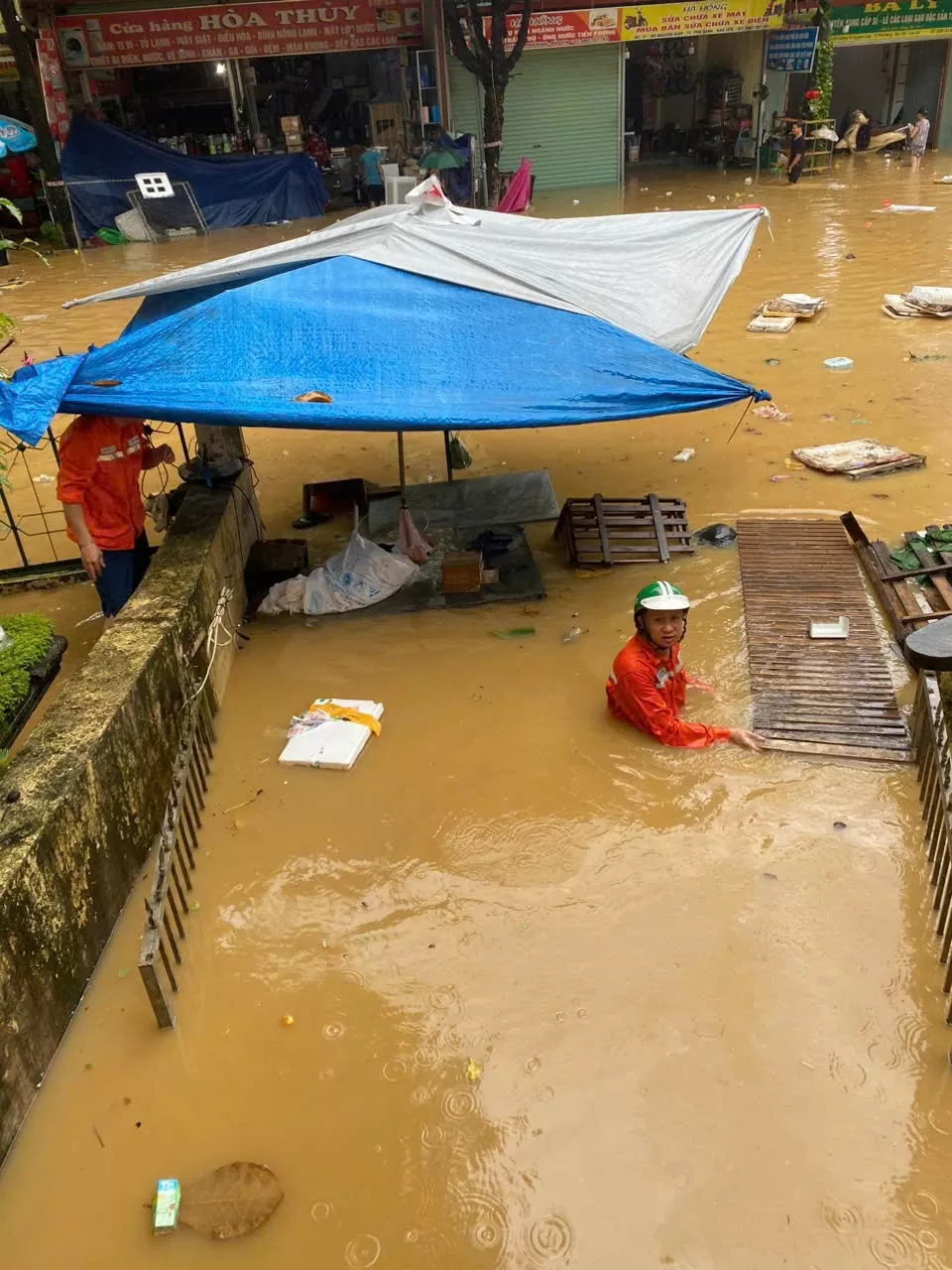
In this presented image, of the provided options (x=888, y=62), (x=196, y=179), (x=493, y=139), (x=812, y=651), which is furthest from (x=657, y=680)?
(x=888, y=62)

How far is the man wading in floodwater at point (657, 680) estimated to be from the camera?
450cm

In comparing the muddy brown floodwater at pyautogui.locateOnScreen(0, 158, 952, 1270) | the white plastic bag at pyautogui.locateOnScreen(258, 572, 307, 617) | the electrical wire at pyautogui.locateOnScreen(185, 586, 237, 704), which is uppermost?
→ the electrical wire at pyautogui.locateOnScreen(185, 586, 237, 704)

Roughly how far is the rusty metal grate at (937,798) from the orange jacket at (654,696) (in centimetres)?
91

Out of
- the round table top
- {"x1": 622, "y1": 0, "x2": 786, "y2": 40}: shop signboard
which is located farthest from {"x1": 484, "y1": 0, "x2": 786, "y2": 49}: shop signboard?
the round table top

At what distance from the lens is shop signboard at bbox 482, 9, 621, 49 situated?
19406 millimetres

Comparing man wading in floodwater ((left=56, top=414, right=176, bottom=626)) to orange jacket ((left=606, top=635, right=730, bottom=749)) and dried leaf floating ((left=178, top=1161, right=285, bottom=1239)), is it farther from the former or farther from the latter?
dried leaf floating ((left=178, top=1161, right=285, bottom=1239))

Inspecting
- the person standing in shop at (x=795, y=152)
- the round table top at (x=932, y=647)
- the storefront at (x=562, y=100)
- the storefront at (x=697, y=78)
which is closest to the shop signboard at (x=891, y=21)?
the storefront at (x=697, y=78)

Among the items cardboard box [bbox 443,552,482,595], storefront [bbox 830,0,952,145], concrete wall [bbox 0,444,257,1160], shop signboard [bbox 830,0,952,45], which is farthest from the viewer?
storefront [bbox 830,0,952,145]

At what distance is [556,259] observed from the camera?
6.30 m

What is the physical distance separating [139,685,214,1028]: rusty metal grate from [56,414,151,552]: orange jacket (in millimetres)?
1207

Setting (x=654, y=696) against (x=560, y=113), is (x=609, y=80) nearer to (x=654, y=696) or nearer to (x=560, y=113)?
(x=560, y=113)

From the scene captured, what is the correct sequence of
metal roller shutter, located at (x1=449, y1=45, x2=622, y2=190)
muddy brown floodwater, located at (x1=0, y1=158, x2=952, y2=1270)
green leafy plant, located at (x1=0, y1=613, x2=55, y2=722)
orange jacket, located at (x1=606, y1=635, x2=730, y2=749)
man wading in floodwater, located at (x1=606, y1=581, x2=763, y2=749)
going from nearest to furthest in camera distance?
muddy brown floodwater, located at (x1=0, y1=158, x2=952, y2=1270)
man wading in floodwater, located at (x1=606, y1=581, x2=763, y2=749)
orange jacket, located at (x1=606, y1=635, x2=730, y2=749)
green leafy plant, located at (x1=0, y1=613, x2=55, y2=722)
metal roller shutter, located at (x1=449, y1=45, x2=622, y2=190)

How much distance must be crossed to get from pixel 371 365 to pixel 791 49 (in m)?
21.0

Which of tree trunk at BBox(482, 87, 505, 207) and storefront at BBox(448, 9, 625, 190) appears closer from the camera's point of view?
tree trunk at BBox(482, 87, 505, 207)
